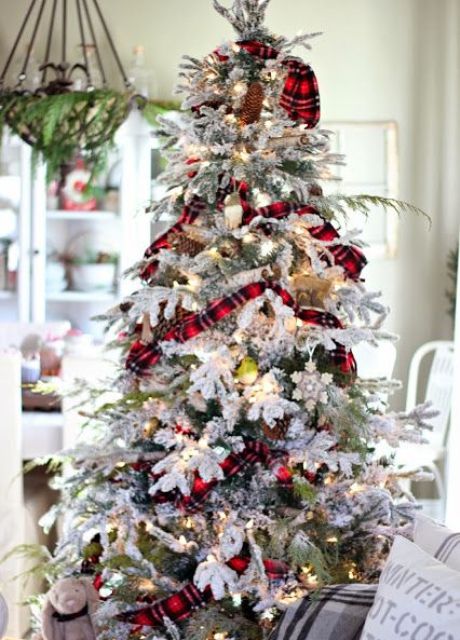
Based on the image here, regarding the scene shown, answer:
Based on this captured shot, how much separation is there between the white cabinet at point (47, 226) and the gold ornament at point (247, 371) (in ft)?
10.4

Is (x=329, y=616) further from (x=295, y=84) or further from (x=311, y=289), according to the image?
(x=295, y=84)

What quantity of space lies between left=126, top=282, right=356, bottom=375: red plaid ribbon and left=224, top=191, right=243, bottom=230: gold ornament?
0.47 ft

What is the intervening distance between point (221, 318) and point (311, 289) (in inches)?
8.0

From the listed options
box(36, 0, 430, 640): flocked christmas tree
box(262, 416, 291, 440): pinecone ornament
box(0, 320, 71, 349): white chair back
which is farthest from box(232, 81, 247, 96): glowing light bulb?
box(0, 320, 71, 349): white chair back

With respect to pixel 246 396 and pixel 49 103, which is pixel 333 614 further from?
pixel 49 103

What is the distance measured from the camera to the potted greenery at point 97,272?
5582 mm

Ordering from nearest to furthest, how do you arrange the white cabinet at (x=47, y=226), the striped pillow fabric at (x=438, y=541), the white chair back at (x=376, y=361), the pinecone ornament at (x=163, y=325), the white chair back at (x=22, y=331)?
the striped pillow fabric at (x=438, y=541) → the pinecone ornament at (x=163, y=325) → the white chair back at (x=376, y=361) → the white chair back at (x=22, y=331) → the white cabinet at (x=47, y=226)

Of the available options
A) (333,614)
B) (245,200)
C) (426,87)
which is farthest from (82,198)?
(333,614)

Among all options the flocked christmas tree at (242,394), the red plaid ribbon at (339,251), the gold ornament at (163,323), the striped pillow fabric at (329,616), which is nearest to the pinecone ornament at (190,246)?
the flocked christmas tree at (242,394)

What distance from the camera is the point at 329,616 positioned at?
2027 millimetres

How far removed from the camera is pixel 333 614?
203 cm

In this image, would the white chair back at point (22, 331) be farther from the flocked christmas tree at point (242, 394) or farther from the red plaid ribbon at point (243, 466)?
the red plaid ribbon at point (243, 466)

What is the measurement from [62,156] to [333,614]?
12.3 feet

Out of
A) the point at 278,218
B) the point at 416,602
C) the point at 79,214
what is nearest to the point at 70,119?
the point at 79,214
